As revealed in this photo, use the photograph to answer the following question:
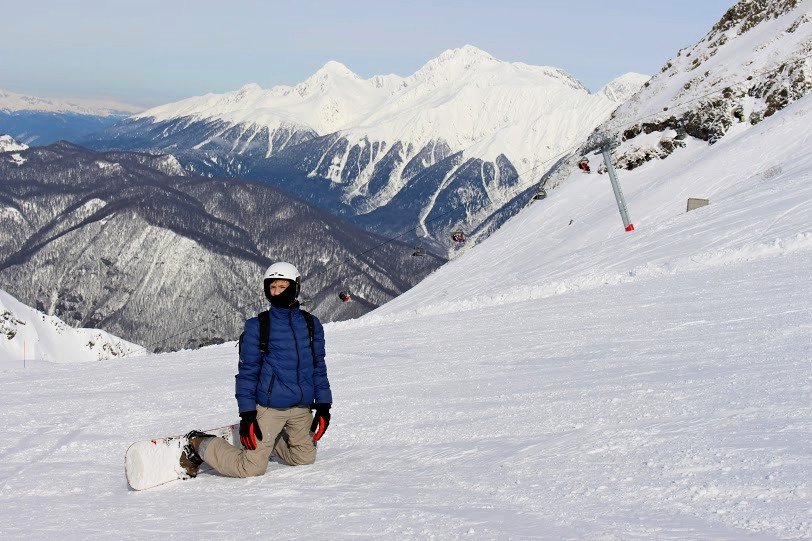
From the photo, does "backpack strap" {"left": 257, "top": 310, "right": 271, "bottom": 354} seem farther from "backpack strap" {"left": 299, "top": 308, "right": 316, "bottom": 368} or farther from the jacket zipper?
"backpack strap" {"left": 299, "top": 308, "right": 316, "bottom": 368}

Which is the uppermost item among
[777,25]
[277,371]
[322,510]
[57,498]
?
[777,25]

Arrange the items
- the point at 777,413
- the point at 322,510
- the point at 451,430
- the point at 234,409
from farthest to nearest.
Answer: the point at 234,409
the point at 451,430
the point at 777,413
the point at 322,510

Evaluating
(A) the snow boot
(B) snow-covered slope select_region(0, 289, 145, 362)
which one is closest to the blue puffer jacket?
(A) the snow boot

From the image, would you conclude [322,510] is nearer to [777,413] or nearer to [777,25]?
[777,413]

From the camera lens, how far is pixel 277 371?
7914 millimetres

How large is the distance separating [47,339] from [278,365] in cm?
18240

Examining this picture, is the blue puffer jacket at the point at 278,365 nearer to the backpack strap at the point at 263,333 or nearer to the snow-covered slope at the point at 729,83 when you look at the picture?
the backpack strap at the point at 263,333

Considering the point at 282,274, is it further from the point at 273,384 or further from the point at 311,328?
the point at 273,384

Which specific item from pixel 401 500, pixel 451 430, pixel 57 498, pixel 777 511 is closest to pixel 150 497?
pixel 57 498

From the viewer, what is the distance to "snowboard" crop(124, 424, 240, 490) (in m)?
7.61

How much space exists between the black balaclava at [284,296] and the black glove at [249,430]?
3.54ft

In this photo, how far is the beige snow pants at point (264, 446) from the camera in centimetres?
791

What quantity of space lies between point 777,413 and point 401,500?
3.35 m

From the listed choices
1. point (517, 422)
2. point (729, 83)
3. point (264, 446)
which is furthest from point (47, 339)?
point (517, 422)
